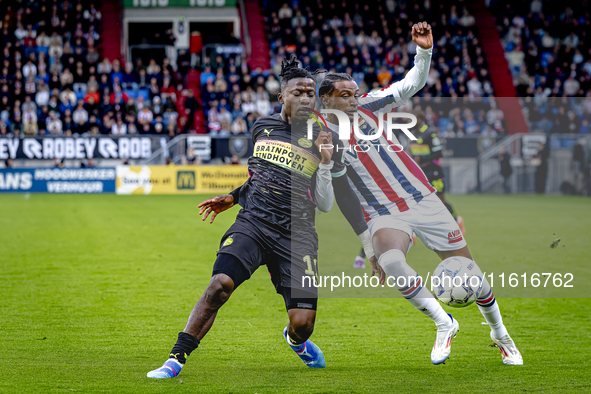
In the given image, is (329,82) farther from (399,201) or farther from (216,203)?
(216,203)

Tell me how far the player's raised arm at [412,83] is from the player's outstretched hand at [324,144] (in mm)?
777

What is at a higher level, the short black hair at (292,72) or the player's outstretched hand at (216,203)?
the short black hair at (292,72)

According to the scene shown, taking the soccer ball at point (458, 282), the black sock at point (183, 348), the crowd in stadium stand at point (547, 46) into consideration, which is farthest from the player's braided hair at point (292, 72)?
the crowd in stadium stand at point (547, 46)

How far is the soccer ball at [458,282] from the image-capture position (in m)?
4.51

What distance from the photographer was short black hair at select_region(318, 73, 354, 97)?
4688 millimetres

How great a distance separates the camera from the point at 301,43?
91.9ft

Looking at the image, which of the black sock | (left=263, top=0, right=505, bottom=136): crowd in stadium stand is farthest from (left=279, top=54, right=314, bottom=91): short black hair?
(left=263, top=0, right=505, bottom=136): crowd in stadium stand

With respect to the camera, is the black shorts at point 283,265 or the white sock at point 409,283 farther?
the white sock at point 409,283

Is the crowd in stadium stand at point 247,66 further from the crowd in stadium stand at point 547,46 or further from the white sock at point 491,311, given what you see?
the white sock at point 491,311

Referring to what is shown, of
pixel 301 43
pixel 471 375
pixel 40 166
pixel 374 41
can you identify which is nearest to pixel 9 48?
pixel 40 166

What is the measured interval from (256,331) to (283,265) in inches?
51.5

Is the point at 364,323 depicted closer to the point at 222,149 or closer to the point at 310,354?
the point at 310,354

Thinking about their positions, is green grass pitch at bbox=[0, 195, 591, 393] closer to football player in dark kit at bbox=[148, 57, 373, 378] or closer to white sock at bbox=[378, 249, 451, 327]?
white sock at bbox=[378, 249, 451, 327]

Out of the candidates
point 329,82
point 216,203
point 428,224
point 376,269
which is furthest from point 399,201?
point 216,203
